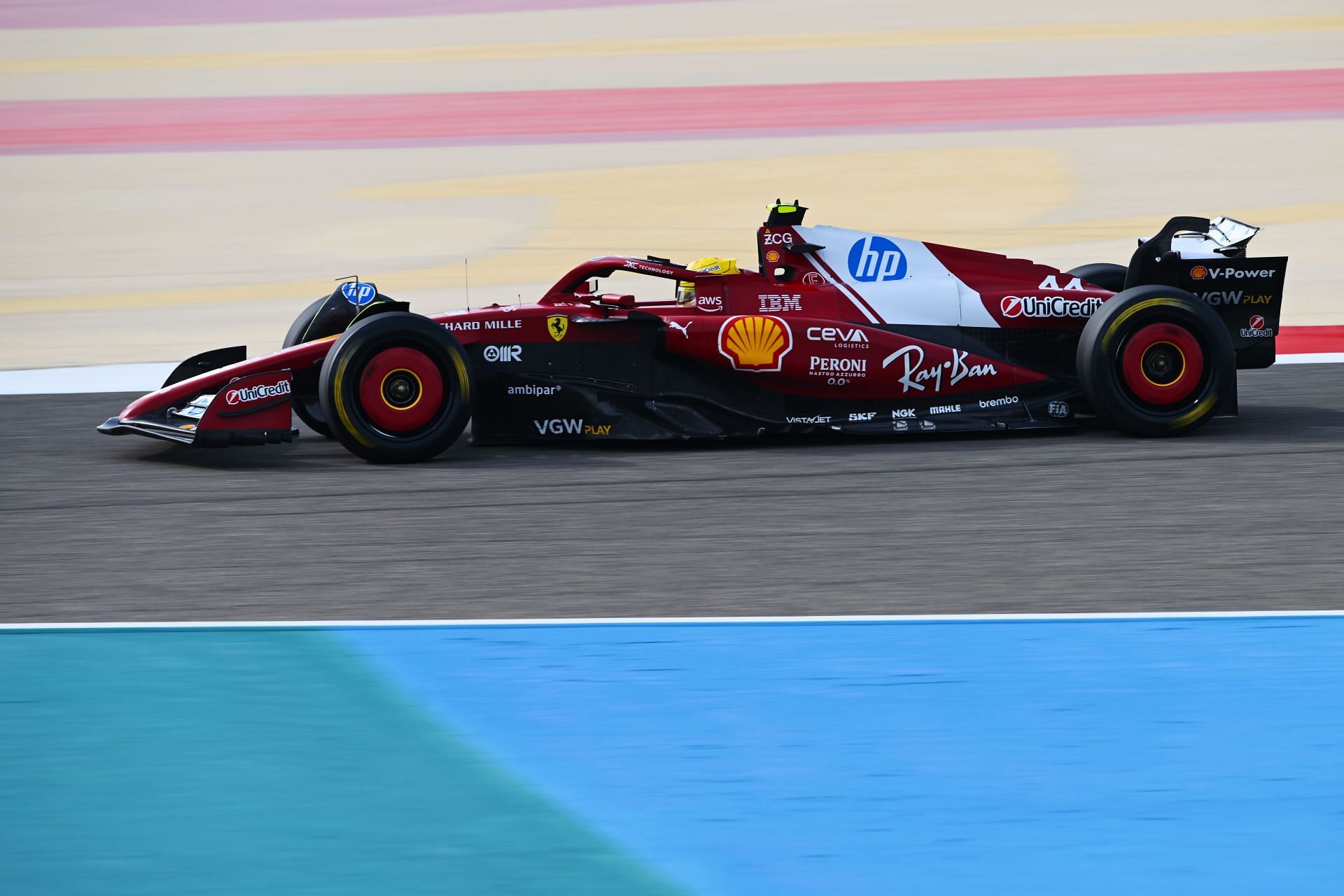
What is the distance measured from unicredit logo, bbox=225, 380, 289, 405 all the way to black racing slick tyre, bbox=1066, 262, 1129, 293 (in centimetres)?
479

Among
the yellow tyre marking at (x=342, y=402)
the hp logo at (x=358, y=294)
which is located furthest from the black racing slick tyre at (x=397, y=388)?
the hp logo at (x=358, y=294)

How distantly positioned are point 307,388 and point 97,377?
4599 mm

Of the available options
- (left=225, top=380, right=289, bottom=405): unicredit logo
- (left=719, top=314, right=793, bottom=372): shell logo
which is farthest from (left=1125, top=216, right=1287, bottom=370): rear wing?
(left=225, top=380, right=289, bottom=405): unicredit logo

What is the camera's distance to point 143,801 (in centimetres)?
336

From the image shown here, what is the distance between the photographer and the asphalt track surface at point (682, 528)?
504cm

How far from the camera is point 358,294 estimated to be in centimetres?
875

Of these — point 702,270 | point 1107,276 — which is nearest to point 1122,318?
point 1107,276

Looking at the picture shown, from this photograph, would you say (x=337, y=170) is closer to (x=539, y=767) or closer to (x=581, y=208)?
(x=581, y=208)

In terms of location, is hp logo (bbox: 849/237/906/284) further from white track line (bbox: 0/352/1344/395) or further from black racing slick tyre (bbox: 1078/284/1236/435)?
white track line (bbox: 0/352/1344/395)

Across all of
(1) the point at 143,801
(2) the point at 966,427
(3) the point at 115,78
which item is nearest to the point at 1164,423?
(2) the point at 966,427

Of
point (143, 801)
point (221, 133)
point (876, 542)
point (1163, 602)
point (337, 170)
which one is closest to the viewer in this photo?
point (143, 801)

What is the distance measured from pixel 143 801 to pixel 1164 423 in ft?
20.0

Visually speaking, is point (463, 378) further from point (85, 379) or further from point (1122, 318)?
point (85, 379)

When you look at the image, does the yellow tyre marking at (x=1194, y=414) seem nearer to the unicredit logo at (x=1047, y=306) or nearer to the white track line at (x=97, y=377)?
the unicredit logo at (x=1047, y=306)
